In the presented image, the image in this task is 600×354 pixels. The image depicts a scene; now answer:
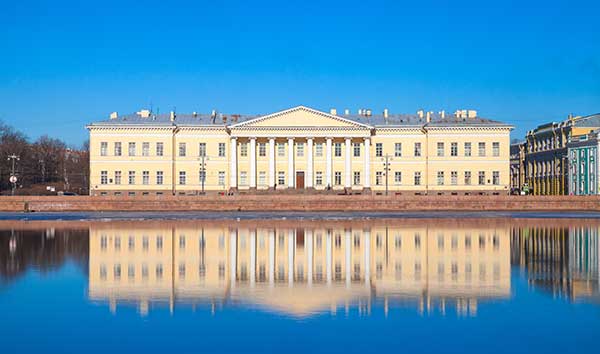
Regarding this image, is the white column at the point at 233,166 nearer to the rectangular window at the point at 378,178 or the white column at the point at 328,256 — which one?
the rectangular window at the point at 378,178

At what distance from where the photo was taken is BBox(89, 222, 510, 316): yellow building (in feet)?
53.4

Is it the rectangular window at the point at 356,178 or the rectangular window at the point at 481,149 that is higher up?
the rectangular window at the point at 481,149

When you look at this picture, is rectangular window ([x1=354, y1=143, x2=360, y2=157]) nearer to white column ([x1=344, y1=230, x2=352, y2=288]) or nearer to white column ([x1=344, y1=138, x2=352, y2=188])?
white column ([x1=344, y1=138, x2=352, y2=188])

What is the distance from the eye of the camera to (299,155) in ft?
270

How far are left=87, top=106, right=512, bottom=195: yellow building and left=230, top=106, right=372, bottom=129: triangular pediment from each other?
0.10 meters

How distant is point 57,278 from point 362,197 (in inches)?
1868

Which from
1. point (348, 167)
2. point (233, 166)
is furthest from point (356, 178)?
point (233, 166)

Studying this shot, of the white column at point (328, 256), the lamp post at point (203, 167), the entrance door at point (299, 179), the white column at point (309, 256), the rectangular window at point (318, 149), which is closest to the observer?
the white column at point (309, 256)

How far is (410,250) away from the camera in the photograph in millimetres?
27391

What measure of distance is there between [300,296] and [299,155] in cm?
6604

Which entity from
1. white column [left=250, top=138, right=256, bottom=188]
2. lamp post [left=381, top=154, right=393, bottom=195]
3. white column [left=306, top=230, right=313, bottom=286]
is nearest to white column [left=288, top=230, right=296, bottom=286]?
white column [left=306, top=230, right=313, bottom=286]

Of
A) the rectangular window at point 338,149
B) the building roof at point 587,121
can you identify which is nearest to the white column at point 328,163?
the rectangular window at point 338,149

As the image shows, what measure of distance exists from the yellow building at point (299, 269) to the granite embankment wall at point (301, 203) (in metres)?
28.6

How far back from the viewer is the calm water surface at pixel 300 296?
40.4 feet
